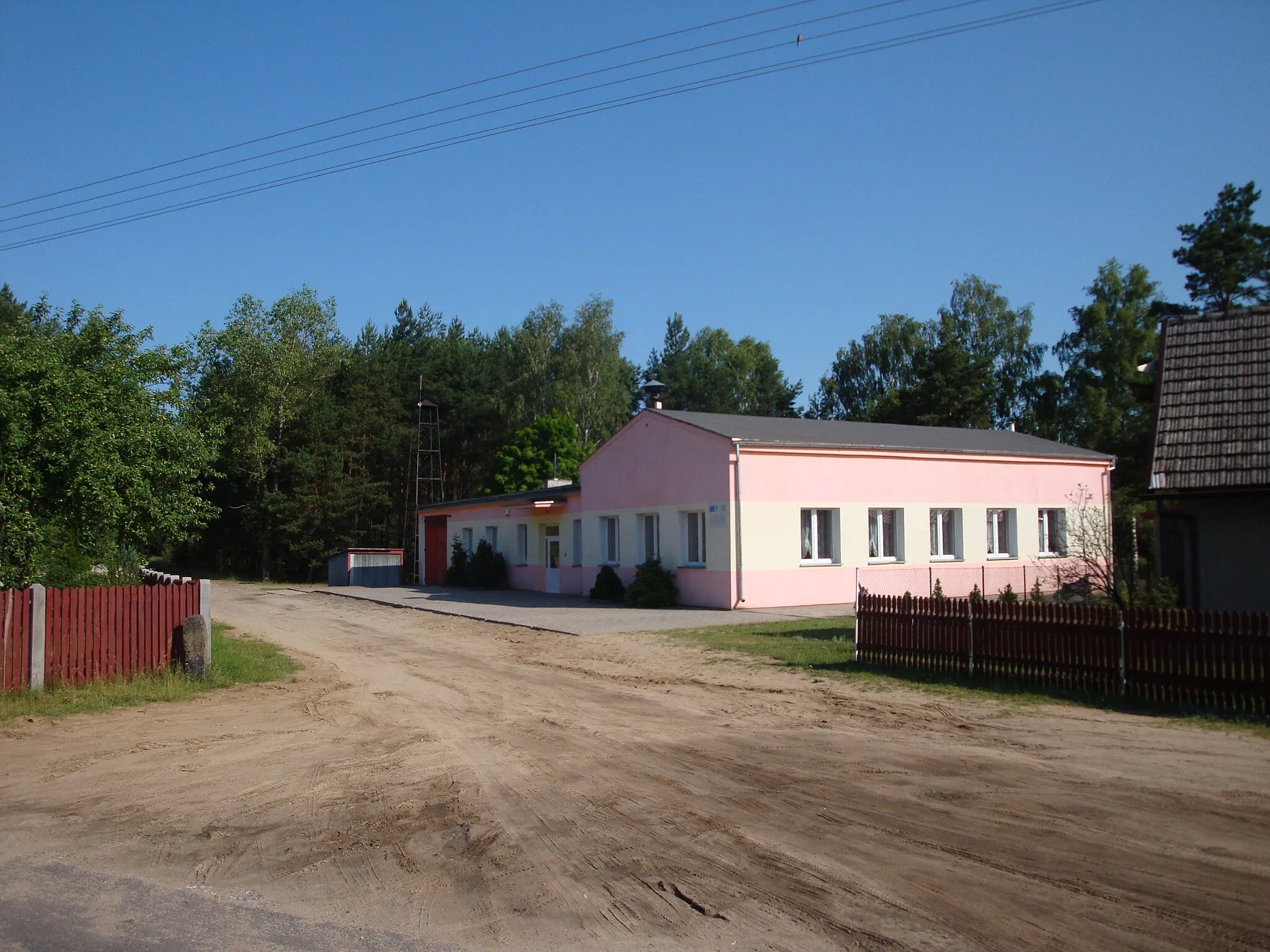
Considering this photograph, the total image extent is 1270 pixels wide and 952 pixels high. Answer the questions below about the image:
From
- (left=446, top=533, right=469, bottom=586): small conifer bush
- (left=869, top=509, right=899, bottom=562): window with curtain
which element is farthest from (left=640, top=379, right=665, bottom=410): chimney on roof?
(left=446, top=533, right=469, bottom=586): small conifer bush

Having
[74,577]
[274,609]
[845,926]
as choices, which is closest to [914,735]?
[845,926]

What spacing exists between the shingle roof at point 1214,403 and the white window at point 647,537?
15159mm

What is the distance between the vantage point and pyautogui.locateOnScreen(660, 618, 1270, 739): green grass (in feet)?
36.3

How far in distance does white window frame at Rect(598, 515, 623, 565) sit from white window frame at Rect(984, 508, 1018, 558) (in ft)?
37.0

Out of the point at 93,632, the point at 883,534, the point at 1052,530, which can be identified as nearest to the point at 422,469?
the point at 883,534

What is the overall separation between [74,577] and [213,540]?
146 feet

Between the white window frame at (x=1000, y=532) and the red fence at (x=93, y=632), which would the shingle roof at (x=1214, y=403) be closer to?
the white window frame at (x=1000, y=532)

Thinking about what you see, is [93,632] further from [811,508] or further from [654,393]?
[654,393]

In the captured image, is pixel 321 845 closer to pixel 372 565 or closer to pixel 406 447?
pixel 372 565

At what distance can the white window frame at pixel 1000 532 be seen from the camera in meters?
30.4

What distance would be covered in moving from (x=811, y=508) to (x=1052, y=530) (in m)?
10.3

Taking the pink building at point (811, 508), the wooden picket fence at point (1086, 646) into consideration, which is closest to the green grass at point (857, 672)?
the wooden picket fence at point (1086, 646)

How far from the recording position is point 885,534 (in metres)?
28.2

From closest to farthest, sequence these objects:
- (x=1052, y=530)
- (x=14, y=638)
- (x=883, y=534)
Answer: (x=14, y=638)
(x=883, y=534)
(x=1052, y=530)
